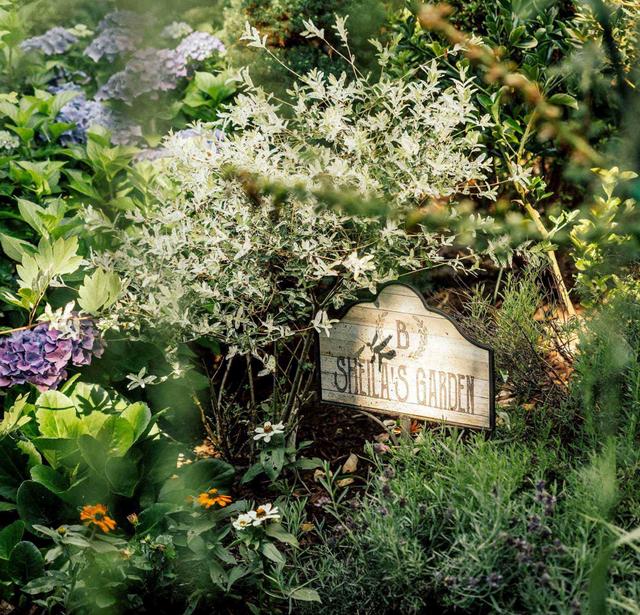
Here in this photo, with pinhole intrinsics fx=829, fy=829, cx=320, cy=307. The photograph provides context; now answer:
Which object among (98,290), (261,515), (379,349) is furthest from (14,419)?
(379,349)

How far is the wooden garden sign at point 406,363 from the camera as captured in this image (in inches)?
92.3

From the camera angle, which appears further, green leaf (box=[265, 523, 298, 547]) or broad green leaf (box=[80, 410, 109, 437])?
broad green leaf (box=[80, 410, 109, 437])

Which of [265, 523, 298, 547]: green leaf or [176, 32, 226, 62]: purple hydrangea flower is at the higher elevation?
[176, 32, 226, 62]: purple hydrangea flower

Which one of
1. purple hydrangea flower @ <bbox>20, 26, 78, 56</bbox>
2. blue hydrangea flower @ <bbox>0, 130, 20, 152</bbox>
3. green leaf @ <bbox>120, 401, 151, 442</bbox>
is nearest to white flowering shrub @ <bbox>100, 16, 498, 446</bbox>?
green leaf @ <bbox>120, 401, 151, 442</bbox>

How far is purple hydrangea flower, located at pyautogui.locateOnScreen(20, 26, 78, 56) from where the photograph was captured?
15.6 feet

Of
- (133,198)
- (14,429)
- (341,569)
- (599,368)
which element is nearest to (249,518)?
(341,569)

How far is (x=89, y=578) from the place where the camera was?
2.04 meters

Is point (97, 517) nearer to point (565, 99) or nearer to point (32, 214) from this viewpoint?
point (32, 214)

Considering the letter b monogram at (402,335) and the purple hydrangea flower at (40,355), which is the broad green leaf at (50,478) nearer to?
the purple hydrangea flower at (40,355)

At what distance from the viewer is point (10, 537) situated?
2230 mm

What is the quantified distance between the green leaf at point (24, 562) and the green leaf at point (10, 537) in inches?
3.0

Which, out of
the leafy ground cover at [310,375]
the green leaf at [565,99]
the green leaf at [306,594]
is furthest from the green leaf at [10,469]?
the green leaf at [565,99]

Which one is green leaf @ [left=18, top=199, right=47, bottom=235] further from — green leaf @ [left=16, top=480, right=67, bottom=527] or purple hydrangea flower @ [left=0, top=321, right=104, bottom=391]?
green leaf @ [left=16, top=480, right=67, bottom=527]

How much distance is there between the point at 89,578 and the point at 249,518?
416 mm
